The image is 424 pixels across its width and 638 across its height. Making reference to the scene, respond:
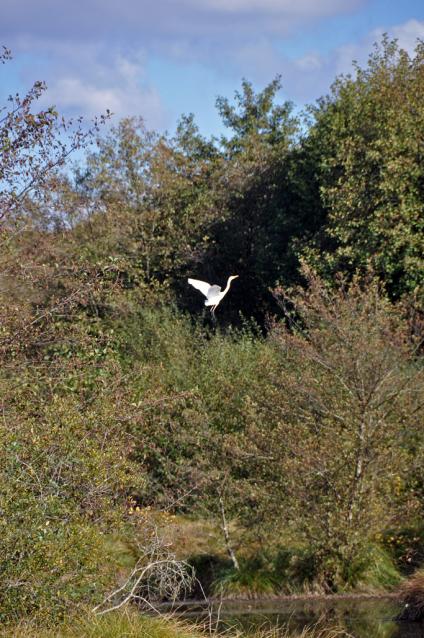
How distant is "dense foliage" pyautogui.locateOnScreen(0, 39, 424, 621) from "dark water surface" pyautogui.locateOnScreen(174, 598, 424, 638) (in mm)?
474

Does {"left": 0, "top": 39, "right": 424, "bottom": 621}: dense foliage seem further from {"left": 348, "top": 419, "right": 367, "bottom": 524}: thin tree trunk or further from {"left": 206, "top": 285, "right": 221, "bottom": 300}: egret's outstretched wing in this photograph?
{"left": 206, "top": 285, "right": 221, "bottom": 300}: egret's outstretched wing

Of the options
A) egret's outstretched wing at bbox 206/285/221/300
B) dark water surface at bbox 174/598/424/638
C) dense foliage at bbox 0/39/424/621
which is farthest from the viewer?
egret's outstretched wing at bbox 206/285/221/300

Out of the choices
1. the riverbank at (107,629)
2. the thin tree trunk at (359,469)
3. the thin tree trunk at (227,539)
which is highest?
the riverbank at (107,629)

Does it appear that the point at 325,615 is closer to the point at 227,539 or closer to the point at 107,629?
the point at 227,539

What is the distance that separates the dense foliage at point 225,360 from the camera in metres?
10.7

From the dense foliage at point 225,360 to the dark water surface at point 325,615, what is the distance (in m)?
0.47

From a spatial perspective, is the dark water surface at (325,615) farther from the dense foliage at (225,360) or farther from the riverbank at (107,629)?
the riverbank at (107,629)

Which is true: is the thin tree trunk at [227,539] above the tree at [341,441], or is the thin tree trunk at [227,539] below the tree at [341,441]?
below

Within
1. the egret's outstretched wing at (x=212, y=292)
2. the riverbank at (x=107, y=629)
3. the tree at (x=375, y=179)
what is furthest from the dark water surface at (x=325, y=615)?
the tree at (x=375, y=179)

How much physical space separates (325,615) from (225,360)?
6.83 metres

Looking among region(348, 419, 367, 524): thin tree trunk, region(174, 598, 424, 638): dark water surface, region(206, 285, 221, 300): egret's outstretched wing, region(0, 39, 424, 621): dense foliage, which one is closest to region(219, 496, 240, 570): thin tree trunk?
region(0, 39, 424, 621): dense foliage

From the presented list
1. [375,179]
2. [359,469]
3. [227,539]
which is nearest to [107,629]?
[359,469]

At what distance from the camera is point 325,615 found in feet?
49.1

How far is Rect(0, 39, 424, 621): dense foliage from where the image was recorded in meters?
10.7
